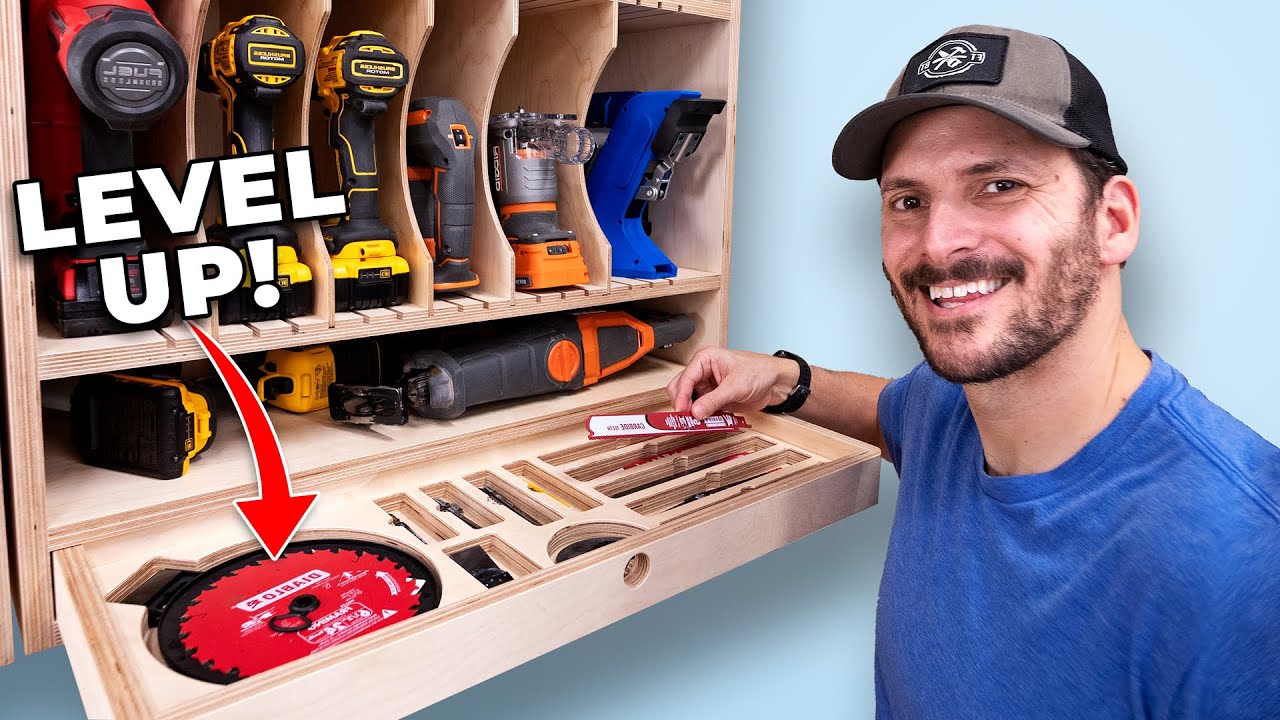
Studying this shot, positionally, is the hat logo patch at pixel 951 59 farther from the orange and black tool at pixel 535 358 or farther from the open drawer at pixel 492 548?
the orange and black tool at pixel 535 358

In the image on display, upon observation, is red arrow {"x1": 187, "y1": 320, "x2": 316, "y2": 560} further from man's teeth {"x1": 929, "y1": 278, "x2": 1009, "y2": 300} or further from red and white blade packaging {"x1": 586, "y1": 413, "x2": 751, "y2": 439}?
man's teeth {"x1": 929, "y1": 278, "x2": 1009, "y2": 300}

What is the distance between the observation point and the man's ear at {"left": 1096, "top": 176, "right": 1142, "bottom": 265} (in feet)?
2.87

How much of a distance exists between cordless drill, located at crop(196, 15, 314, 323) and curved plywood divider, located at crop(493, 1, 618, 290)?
1.65 ft

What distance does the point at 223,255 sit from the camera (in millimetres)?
1177

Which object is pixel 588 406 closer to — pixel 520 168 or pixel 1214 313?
pixel 520 168

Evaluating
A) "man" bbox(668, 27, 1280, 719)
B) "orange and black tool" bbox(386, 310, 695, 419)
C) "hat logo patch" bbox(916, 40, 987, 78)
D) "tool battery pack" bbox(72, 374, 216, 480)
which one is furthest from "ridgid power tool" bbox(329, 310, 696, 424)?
"hat logo patch" bbox(916, 40, 987, 78)

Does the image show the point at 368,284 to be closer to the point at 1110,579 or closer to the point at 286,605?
the point at 286,605

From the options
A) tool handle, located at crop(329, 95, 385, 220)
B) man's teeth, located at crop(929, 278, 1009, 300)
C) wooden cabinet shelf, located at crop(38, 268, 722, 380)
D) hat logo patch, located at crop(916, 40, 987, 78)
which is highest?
hat logo patch, located at crop(916, 40, 987, 78)

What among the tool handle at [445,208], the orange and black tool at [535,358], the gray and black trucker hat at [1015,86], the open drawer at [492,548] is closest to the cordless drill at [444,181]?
the tool handle at [445,208]

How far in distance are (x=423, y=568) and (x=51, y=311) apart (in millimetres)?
585

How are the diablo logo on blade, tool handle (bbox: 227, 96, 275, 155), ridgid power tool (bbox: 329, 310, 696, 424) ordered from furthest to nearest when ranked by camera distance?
1. ridgid power tool (bbox: 329, 310, 696, 424)
2. tool handle (bbox: 227, 96, 275, 155)
3. the diablo logo on blade

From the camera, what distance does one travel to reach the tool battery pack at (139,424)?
1.17m

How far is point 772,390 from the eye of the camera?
1.47 metres

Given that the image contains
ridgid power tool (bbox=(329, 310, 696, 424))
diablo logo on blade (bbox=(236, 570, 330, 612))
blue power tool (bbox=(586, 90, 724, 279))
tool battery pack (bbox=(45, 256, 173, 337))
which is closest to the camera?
diablo logo on blade (bbox=(236, 570, 330, 612))
